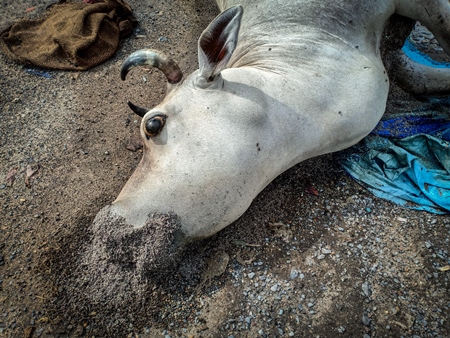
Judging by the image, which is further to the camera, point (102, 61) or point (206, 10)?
point (206, 10)

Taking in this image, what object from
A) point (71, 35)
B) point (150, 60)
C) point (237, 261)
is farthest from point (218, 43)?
point (71, 35)

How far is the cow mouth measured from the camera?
7.25 feet

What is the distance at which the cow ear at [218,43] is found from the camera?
89.3 inches

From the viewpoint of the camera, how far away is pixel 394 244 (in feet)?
9.58

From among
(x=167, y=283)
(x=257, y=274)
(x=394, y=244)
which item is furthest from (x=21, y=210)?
(x=394, y=244)

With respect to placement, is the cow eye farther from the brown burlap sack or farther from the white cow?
the brown burlap sack

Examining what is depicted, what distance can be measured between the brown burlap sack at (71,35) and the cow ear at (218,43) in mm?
2589

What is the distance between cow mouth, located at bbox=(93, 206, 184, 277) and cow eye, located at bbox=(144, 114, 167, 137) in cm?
48

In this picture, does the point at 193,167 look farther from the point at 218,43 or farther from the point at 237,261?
the point at 237,261

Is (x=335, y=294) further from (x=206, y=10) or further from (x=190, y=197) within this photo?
(x=206, y=10)

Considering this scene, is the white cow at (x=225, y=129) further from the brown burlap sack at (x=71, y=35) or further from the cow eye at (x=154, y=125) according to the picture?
the brown burlap sack at (x=71, y=35)

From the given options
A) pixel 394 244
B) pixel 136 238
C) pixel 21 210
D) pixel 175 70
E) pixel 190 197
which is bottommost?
pixel 21 210

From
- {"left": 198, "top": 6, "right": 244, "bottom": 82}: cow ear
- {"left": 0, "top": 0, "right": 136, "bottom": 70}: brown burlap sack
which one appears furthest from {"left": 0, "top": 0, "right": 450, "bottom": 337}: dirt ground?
{"left": 198, "top": 6, "right": 244, "bottom": 82}: cow ear

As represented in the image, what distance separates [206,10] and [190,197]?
374 centimetres
